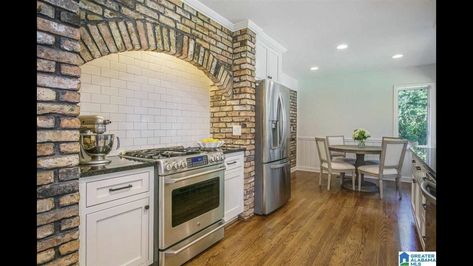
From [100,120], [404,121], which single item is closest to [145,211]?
[100,120]

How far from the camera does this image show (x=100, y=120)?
1718 millimetres

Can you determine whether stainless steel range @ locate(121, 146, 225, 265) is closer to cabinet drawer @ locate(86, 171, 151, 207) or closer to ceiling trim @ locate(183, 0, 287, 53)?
cabinet drawer @ locate(86, 171, 151, 207)

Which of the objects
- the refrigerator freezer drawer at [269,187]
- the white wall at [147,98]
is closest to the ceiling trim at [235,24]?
the white wall at [147,98]

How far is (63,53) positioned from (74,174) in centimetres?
65

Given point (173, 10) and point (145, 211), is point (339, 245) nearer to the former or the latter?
point (145, 211)

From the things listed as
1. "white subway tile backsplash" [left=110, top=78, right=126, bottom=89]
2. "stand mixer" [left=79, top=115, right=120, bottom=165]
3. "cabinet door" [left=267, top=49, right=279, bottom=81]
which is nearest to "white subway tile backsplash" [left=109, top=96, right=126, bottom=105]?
"white subway tile backsplash" [left=110, top=78, right=126, bottom=89]

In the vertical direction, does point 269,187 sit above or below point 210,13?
below

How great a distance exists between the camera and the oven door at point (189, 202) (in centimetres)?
185

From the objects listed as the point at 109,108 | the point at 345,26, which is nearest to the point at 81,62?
the point at 109,108

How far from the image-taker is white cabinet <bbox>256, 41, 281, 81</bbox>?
320cm

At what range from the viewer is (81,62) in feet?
5.22

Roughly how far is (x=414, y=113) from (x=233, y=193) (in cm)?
451

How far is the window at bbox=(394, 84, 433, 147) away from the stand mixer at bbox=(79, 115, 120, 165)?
17.9 feet

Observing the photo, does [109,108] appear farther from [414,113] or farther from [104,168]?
[414,113]
